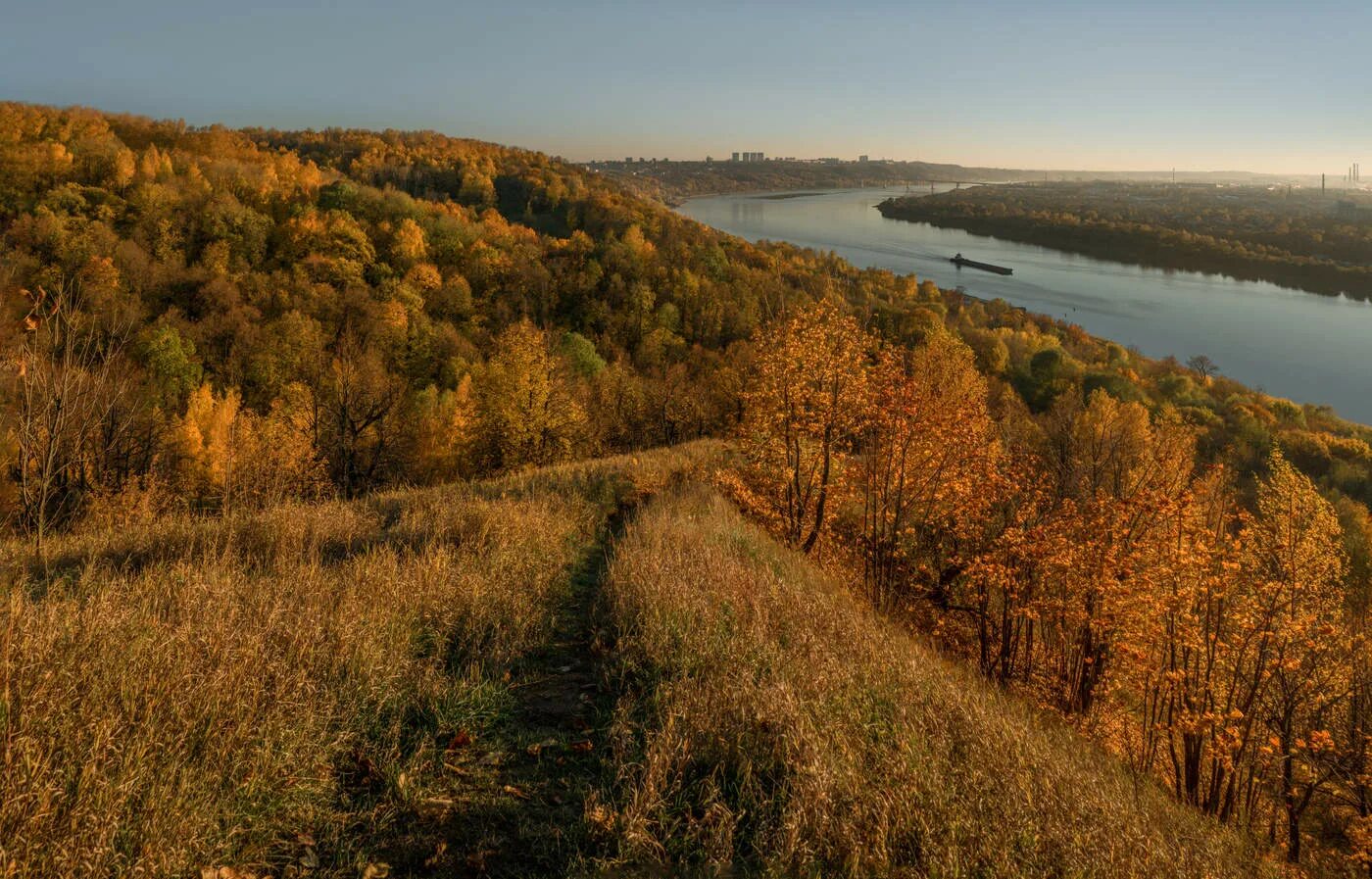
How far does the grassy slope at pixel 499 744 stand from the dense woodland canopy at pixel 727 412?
3.86 metres

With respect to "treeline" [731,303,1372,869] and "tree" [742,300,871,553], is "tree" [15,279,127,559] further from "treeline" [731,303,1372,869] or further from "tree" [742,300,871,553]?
"treeline" [731,303,1372,869]

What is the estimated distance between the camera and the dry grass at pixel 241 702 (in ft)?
7.18

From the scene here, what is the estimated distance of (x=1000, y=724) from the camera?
3805 mm

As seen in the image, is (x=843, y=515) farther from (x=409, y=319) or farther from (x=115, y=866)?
(x=409, y=319)

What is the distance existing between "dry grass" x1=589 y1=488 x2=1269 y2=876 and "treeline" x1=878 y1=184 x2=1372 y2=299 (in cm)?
10962

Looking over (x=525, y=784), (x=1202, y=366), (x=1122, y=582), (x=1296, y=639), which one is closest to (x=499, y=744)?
(x=525, y=784)

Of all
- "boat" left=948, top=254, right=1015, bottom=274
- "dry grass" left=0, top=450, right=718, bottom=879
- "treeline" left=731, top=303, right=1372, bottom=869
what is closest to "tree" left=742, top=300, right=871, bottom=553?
"treeline" left=731, top=303, right=1372, bottom=869

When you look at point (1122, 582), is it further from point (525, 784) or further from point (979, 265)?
point (979, 265)

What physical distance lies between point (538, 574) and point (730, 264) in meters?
72.3

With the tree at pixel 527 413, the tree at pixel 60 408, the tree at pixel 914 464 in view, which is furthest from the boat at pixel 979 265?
the tree at pixel 60 408

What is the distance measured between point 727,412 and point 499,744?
3656cm

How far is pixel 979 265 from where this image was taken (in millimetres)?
98375

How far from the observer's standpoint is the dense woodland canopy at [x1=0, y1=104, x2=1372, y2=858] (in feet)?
28.7

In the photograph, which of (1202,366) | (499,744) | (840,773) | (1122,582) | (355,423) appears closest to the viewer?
(840,773)
